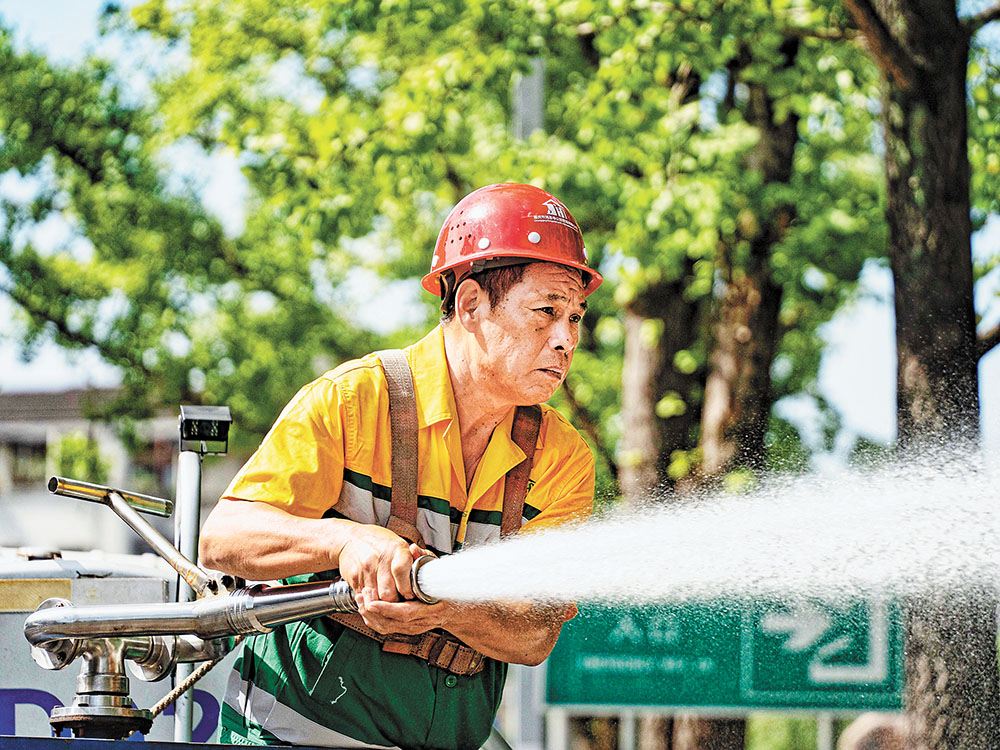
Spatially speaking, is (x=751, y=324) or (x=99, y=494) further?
(x=751, y=324)

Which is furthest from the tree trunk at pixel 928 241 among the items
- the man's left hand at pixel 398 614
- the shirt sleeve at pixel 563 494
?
the man's left hand at pixel 398 614

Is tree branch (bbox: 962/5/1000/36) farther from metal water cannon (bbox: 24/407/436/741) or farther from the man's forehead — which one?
metal water cannon (bbox: 24/407/436/741)

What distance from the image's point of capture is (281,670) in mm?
3234

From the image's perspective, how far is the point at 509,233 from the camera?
10.9 ft

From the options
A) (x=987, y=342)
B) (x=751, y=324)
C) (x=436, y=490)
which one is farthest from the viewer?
(x=751, y=324)

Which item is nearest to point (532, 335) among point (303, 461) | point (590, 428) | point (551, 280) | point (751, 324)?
point (551, 280)

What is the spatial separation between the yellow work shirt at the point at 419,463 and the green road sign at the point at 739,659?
4.71 m

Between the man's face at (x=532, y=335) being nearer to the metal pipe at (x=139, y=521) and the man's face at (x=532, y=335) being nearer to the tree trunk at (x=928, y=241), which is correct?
the metal pipe at (x=139, y=521)

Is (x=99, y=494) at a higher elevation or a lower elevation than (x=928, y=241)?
lower

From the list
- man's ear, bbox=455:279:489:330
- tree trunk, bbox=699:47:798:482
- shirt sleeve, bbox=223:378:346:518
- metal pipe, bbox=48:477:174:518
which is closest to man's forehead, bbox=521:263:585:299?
man's ear, bbox=455:279:489:330

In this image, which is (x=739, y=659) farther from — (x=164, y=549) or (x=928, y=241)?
(x=164, y=549)

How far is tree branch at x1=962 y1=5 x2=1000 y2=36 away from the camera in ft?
21.3

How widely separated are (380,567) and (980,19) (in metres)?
5.17

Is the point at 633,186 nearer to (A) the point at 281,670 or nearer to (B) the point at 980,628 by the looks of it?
(B) the point at 980,628
